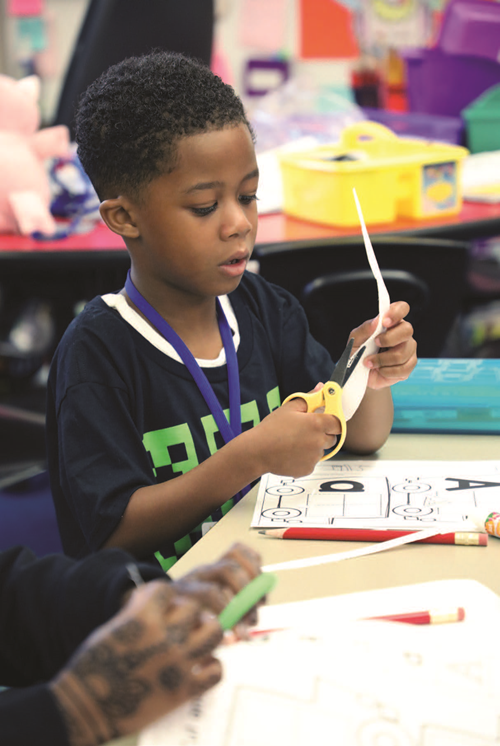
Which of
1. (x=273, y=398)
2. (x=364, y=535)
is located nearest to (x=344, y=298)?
(x=273, y=398)

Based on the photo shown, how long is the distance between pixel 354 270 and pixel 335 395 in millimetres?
840

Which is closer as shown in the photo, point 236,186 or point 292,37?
point 236,186

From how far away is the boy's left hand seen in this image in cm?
89

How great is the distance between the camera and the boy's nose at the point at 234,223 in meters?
0.88

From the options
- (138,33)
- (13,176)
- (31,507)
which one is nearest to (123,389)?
(13,176)

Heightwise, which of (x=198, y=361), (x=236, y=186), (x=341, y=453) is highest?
(x=236, y=186)

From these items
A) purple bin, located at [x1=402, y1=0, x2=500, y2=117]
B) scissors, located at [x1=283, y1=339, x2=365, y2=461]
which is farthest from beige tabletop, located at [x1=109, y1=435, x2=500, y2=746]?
purple bin, located at [x1=402, y1=0, x2=500, y2=117]

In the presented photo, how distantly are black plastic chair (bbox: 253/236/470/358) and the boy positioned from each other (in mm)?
580

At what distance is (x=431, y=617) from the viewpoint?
0.57 meters

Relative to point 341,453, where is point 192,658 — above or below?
above

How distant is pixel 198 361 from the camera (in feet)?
3.26

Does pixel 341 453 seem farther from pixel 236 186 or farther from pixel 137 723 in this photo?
pixel 137 723

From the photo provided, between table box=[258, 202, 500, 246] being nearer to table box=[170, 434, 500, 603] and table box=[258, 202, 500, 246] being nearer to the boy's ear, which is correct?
the boy's ear

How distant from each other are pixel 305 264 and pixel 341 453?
0.68 m
